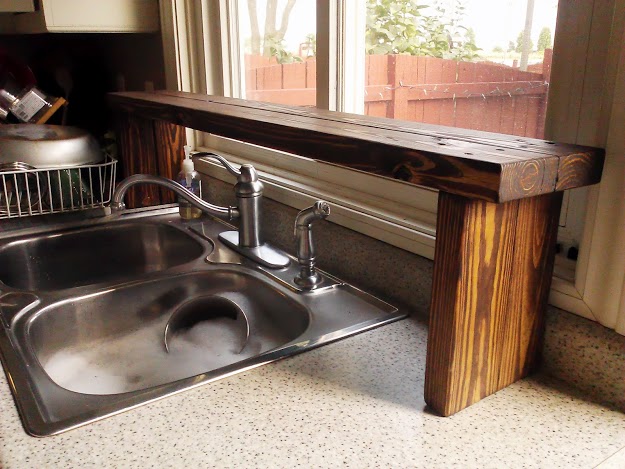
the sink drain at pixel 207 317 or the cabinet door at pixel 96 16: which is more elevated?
the cabinet door at pixel 96 16

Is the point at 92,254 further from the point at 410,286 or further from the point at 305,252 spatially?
the point at 410,286

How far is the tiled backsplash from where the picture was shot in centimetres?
73

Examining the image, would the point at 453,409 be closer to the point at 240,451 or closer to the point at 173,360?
the point at 240,451

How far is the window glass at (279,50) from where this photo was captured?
144 centimetres

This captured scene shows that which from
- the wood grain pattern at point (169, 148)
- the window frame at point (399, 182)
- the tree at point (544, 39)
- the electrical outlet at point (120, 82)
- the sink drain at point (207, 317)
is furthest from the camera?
the electrical outlet at point (120, 82)

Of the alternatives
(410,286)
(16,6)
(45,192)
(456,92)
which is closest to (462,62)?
(456,92)

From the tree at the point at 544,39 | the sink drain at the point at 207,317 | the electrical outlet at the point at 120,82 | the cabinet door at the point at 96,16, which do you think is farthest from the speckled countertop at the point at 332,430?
the electrical outlet at the point at 120,82

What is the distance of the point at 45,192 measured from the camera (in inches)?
61.7

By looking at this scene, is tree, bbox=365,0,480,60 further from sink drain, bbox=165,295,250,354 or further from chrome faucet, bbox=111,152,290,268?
sink drain, bbox=165,295,250,354

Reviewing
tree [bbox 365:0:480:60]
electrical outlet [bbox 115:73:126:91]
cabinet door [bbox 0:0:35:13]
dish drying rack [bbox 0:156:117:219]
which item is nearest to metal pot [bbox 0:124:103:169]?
dish drying rack [bbox 0:156:117:219]

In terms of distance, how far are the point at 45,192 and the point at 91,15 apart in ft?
1.90

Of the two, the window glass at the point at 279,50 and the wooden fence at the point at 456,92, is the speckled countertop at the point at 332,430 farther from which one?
the window glass at the point at 279,50

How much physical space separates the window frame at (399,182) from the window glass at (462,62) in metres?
0.08

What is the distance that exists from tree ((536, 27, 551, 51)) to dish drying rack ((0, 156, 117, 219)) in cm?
110
